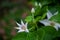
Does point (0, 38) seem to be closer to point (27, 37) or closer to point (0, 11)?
point (0, 11)

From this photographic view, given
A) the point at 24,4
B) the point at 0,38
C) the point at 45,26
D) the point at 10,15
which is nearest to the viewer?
the point at 45,26

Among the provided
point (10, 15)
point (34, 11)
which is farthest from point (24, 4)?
point (34, 11)

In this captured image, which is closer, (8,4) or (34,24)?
(34,24)

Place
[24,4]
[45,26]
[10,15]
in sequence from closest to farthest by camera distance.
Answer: [45,26] < [10,15] < [24,4]

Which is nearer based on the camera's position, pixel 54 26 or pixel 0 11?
pixel 54 26

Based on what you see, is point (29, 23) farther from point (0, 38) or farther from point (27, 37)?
point (0, 38)

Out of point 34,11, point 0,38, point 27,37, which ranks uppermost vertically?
point 0,38

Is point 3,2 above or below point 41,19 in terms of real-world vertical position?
above

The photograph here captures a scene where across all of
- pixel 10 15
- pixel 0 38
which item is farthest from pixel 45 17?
pixel 10 15

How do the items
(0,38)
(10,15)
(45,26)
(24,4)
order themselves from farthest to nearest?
(24,4) < (10,15) < (0,38) < (45,26)
